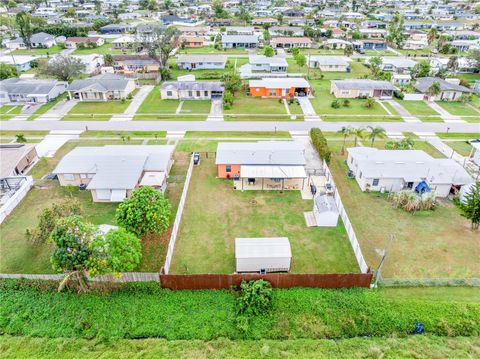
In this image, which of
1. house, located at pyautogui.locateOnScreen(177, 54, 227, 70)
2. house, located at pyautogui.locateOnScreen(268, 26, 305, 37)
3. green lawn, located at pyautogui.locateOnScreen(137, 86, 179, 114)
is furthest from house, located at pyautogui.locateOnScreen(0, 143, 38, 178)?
house, located at pyautogui.locateOnScreen(268, 26, 305, 37)

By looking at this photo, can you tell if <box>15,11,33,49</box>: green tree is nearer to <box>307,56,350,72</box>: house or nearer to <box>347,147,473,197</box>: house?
<box>307,56,350,72</box>: house

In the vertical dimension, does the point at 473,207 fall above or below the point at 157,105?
above

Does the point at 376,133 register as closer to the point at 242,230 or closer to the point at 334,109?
the point at 334,109

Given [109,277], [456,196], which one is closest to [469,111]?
[456,196]

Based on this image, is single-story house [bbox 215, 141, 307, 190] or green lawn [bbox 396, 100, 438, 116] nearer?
single-story house [bbox 215, 141, 307, 190]

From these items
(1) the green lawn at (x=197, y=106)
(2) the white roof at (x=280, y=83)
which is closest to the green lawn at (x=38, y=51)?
(1) the green lawn at (x=197, y=106)

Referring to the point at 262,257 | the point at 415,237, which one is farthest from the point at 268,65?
the point at 262,257
